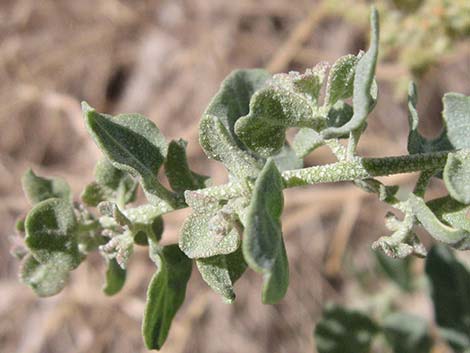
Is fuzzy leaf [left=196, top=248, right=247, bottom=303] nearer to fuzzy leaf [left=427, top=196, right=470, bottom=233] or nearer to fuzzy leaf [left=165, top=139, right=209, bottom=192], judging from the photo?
fuzzy leaf [left=165, top=139, right=209, bottom=192]

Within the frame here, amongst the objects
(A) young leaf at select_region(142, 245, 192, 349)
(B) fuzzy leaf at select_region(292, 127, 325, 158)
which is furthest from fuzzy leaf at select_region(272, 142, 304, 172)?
(A) young leaf at select_region(142, 245, 192, 349)

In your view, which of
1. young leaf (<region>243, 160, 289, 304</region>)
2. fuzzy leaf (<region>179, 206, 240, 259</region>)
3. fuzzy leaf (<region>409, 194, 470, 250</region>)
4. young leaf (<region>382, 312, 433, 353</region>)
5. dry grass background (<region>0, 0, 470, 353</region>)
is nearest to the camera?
young leaf (<region>243, 160, 289, 304</region>)

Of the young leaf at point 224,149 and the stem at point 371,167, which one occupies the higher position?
the young leaf at point 224,149

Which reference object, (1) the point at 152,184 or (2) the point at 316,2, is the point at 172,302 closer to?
(1) the point at 152,184

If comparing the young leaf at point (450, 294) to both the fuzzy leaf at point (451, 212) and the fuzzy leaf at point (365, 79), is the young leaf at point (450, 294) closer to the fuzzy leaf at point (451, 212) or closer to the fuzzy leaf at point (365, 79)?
the fuzzy leaf at point (451, 212)

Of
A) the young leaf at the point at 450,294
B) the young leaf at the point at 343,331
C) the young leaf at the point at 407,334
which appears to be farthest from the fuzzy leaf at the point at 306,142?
the young leaf at the point at 407,334
